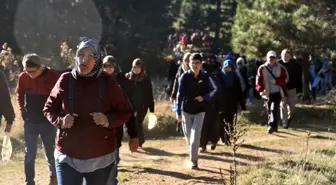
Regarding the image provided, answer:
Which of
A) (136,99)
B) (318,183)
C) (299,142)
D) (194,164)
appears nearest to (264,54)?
(299,142)

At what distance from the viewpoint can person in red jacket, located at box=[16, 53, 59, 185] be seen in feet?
21.6

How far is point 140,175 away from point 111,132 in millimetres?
3820

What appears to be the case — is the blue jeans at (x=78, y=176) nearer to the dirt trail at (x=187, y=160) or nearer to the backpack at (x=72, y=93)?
the backpack at (x=72, y=93)

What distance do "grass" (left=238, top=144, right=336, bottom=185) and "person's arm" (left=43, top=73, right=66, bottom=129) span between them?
2.83m

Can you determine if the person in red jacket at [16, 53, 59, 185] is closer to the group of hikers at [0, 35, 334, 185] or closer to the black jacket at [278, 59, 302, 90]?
the group of hikers at [0, 35, 334, 185]

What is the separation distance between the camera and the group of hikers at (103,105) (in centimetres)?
412

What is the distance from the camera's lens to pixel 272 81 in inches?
438

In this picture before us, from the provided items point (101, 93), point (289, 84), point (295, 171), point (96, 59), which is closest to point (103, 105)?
point (101, 93)

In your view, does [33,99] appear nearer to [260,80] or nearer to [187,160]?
[187,160]

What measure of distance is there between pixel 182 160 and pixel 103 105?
503 centimetres

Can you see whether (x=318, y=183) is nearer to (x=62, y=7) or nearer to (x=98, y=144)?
(x=98, y=144)

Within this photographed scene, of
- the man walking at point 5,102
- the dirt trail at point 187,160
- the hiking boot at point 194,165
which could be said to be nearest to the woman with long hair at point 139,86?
the dirt trail at point 187,160

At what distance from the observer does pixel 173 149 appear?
10805 mm

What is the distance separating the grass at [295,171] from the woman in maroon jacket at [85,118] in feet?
8.48
